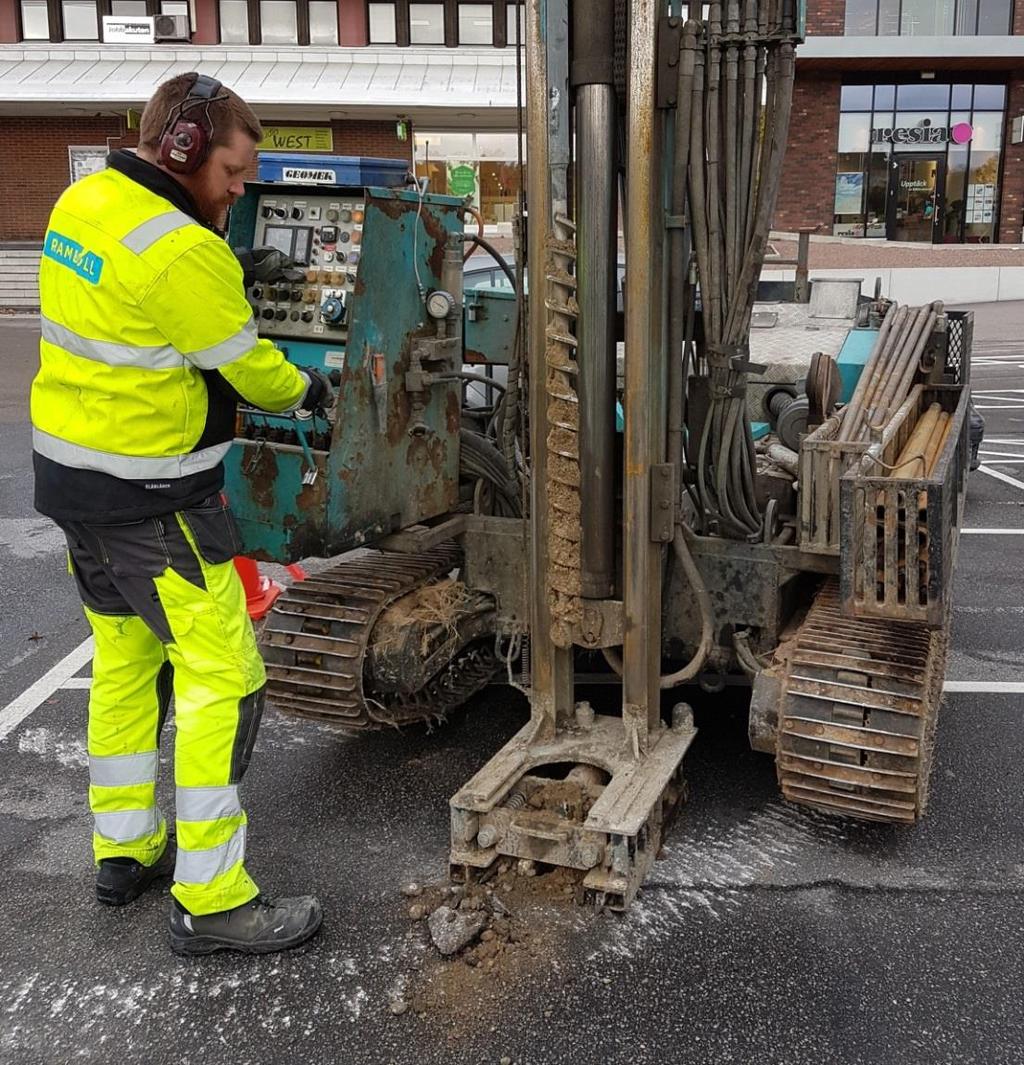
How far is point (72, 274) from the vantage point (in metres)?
3.25

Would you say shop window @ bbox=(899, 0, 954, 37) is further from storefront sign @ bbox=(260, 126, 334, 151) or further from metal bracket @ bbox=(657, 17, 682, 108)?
metal bracket @ bbox=(657, 17, 682, 108)

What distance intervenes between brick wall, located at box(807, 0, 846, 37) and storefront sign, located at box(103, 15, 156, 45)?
46.8ft

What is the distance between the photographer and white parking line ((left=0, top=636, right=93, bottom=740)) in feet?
17.6

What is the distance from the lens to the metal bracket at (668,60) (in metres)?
3.76

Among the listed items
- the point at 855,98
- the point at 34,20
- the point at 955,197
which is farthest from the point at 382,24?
the point at 955,197

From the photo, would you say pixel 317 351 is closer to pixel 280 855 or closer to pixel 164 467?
pixel 164 467

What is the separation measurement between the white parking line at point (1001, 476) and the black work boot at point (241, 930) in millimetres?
8212

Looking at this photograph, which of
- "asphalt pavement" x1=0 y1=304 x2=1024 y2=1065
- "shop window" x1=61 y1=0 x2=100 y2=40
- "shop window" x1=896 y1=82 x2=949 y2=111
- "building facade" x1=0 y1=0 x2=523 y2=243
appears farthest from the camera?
"shop window" x1=896 y1=82 x2=949 y2=111

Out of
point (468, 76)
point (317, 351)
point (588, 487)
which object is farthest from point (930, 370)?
point (468, 76)

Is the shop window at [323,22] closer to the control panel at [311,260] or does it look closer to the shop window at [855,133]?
the shop window at [855,133]

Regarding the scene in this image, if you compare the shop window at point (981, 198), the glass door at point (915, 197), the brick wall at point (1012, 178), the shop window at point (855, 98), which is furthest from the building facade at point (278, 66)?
the brick wall at point (1012, 178)

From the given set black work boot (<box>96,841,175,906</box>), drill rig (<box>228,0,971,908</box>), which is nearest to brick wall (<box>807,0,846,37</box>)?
drill rig (<box>228,0,971,908</box>)

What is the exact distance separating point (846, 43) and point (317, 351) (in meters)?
25.3

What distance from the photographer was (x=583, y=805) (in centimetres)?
391
